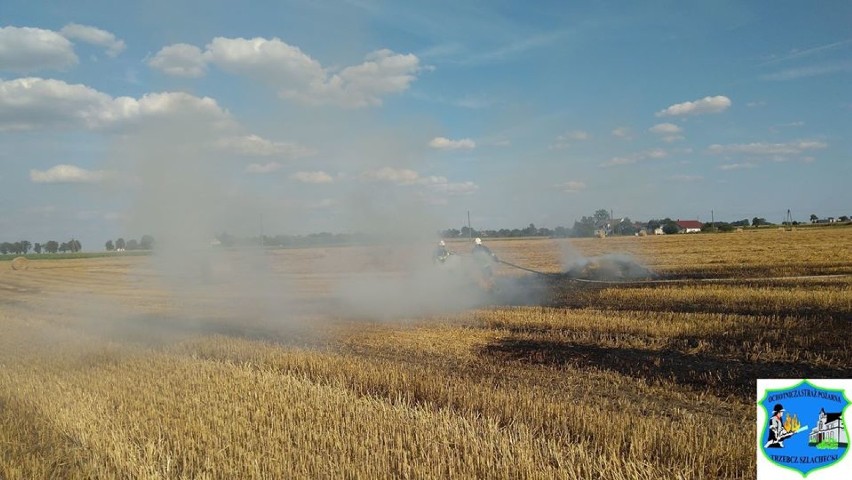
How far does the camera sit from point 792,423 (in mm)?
3248

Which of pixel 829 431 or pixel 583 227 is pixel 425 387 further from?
pixel 583 227

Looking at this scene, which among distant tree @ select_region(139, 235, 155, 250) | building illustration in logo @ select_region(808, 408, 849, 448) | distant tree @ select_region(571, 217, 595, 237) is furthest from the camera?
distant tree @ select_region(571, 217, 595, 237)

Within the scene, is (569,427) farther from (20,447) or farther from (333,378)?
(20,447)

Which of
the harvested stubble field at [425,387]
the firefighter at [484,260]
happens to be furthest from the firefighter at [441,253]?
the harvested stubble field at [425,387]

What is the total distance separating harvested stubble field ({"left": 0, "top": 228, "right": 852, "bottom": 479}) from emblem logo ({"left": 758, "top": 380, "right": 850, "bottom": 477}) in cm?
157

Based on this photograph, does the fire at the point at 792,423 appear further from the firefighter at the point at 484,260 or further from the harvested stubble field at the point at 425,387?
the firefighter at the point at 484,260

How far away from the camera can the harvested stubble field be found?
18.0 ft

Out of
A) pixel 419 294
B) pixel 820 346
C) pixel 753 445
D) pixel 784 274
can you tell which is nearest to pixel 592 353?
pixel 820 346

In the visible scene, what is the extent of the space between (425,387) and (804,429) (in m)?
5.42

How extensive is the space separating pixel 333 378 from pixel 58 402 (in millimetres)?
3777

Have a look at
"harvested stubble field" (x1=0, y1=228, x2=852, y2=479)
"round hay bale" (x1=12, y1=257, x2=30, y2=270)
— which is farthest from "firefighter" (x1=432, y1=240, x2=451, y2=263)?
"round hay bale" (x1=12, y1=257, x2=30, y2=270)

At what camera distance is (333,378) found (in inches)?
353

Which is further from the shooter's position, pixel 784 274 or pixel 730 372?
pixel 784 274

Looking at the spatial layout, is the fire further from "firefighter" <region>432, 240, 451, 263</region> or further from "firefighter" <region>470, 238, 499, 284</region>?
"firefighter" <region>432, 240, 451, 263</region>
